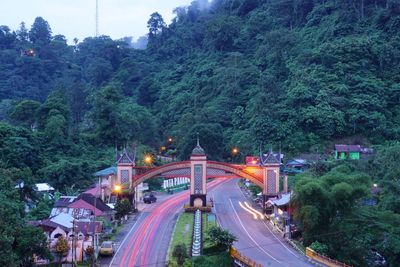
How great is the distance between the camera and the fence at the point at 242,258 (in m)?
33.7

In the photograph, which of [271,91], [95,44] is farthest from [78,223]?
[95,44]

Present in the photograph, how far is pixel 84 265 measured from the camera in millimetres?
34625

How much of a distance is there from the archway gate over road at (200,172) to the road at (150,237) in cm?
291

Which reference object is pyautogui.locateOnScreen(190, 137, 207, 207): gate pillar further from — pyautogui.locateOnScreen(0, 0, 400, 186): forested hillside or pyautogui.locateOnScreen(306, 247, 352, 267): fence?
pyautogui.locateOnScreen(306, 247, 352, 267): fence

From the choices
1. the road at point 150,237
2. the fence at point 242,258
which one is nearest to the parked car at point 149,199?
the road at point 150,237

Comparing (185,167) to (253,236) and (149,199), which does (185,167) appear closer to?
(149,199)

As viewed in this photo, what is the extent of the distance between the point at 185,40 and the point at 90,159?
167ft

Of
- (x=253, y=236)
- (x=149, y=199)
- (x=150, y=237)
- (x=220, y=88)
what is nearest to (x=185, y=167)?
(x=149, y=199)

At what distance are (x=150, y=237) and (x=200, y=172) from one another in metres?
12.7

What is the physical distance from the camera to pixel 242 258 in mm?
35000

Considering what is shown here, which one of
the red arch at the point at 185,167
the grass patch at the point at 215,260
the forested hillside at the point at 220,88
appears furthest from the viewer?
Answer: the forested hillside at the point at 220,88

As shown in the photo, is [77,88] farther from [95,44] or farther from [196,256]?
[196,256]

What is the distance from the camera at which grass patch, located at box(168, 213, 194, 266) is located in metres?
38.7

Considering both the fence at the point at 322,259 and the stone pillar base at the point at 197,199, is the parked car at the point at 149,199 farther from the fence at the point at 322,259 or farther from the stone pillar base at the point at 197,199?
the fence at the point at 322,259
